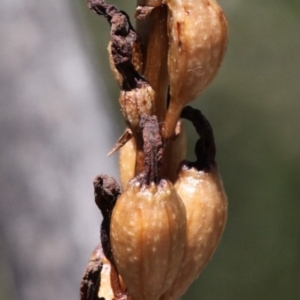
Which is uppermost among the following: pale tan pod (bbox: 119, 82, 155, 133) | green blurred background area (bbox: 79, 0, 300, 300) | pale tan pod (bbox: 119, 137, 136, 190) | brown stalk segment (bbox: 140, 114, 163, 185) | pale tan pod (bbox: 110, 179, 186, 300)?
green blurred background area (bbox: 79, 0, 300, 300)

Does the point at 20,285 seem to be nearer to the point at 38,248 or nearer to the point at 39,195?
the point at 38,248

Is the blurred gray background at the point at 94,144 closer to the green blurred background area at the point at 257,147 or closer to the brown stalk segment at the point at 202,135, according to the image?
the green blurred background area at the point at 257,147

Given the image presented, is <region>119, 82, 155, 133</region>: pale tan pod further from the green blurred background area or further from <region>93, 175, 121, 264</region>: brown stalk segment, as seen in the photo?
Answer: the green blurred background area

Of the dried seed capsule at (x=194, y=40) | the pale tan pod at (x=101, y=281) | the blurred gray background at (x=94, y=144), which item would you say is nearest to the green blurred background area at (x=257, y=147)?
the blurred gray background at (x=94, y=144)

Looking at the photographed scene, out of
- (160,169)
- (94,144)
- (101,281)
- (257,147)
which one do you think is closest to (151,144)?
(160,169)

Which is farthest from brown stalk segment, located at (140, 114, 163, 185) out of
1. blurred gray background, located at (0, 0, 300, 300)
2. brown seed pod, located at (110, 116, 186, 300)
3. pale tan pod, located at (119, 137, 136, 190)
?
blurred gray background, located at (0, 0, 300, 300)

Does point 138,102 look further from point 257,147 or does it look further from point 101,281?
point 257,147
